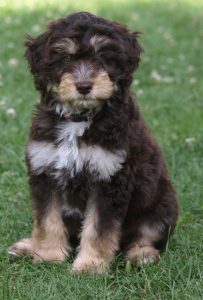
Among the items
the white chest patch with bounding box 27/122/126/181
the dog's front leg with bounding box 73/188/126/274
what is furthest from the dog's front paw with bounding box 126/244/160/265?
the white chest patch with bounding box 27/122/126/181

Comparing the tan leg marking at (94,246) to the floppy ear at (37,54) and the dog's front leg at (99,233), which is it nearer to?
the dog's front leg at (99,233)

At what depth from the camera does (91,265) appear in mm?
5004

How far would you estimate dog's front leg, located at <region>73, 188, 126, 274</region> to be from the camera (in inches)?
194

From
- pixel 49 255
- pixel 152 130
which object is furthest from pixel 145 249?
pixel 152 130

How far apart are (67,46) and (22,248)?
1.57 m

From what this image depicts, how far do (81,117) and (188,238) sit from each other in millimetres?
1375

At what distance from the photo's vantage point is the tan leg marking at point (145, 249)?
17.0ft

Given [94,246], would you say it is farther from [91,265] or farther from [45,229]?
[45,229]

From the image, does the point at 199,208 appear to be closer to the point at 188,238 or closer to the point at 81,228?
the point at 188,238

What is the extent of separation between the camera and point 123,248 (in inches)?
214

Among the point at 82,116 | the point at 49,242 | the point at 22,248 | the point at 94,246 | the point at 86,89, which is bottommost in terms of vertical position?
the point at 22,248

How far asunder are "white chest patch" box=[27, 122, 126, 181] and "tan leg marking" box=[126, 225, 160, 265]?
2.26 ft

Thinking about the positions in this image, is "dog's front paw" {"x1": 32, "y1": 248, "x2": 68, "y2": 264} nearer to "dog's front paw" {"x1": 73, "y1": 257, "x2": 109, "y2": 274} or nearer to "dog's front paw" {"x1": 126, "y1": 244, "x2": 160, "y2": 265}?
"dog's front paw" {"x1": 73, "y1": 257, "x2": 109, "y2": 274}

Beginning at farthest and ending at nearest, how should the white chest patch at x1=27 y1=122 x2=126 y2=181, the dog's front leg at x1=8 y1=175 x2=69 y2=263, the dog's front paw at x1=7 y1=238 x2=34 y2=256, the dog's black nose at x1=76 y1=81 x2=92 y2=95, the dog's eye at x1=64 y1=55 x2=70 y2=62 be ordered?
the dog's front paw at x1=7 y1=238 x2=34 y2=256
the dog's front leg at x1=8 y1=175 x2=69 y2=263
the white chest patch at x1=27 y1=122 x2=126 y2=181
the dog's eye at x1=64 y1=55 x2=70 y2=62
the dog's black nose at x1=76 y1=81 x2=92 y2=95
